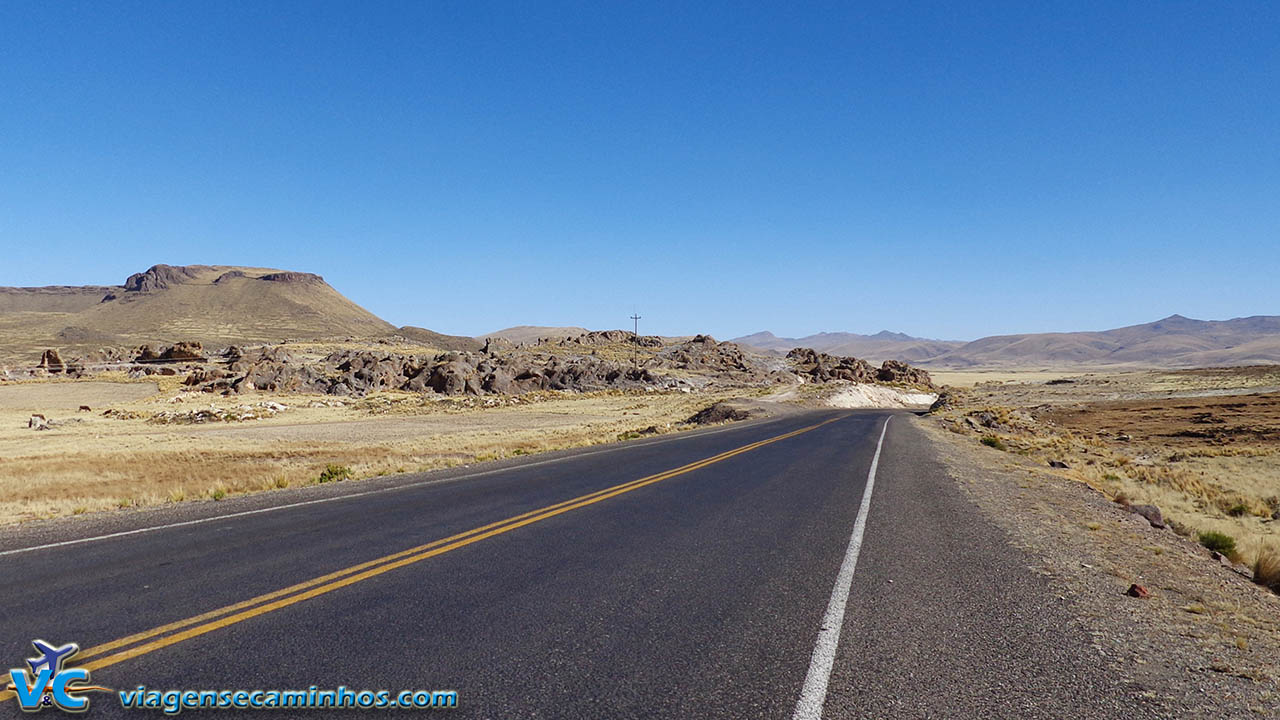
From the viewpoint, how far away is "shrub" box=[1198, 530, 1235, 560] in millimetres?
10562

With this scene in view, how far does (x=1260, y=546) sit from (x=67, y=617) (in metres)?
15.6

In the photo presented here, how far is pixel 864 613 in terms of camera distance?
240 inches

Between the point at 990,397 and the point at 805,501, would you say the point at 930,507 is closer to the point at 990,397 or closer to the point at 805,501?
the point at 805,501

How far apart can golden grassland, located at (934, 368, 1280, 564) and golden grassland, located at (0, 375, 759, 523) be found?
56.2 feet

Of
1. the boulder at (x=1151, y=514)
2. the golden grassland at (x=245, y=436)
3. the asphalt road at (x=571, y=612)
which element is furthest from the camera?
the golden grassland at (x=245, y=436)

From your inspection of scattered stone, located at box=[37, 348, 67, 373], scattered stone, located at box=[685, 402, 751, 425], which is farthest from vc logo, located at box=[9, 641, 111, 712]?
scattered stone, located at box=[37, 348, 67, 373]

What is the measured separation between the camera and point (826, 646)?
207 inches

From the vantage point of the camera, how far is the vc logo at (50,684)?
416 cm

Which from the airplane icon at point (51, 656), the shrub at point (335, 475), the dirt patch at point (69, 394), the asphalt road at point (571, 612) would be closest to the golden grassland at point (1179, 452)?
the asphalt road at point (571, 612)

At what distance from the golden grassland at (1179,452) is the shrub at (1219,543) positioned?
114mm

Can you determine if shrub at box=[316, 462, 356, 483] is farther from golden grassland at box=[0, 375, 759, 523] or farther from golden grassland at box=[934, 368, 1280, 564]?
golden grassland at box=[934, 368, 1280, 564]

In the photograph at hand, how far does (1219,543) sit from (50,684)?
1417 cm

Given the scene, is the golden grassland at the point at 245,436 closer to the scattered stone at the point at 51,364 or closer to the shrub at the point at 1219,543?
the scattered stone at the point at 51,364

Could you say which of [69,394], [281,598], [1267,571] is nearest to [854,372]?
[69,394]
